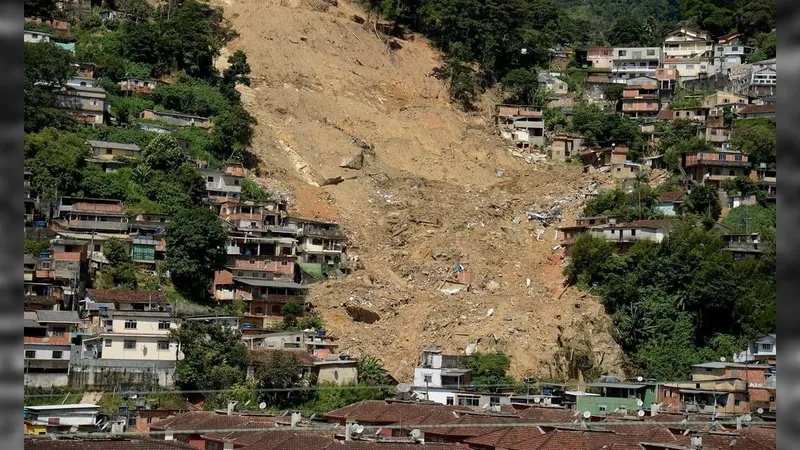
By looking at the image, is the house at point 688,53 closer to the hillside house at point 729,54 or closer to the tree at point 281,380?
the hillside house at point 729,54

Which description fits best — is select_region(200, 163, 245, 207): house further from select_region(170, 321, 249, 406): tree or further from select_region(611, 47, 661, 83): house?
select_region(611, 47, 661, 83): house

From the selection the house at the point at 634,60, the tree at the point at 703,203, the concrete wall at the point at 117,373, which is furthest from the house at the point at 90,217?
the house at the point at 634,60

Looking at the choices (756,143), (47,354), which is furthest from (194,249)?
(756,143)

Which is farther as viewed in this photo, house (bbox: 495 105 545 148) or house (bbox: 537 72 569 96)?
house (bbox: 537 72 569 96)

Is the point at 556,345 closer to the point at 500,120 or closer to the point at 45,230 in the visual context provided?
the point at 45,230

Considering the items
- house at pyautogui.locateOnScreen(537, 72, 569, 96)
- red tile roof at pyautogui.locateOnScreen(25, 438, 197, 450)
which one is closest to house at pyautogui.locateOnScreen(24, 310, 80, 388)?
red tile roof at pyautogui.locateOnScreen(25, 438, 197, 450)
